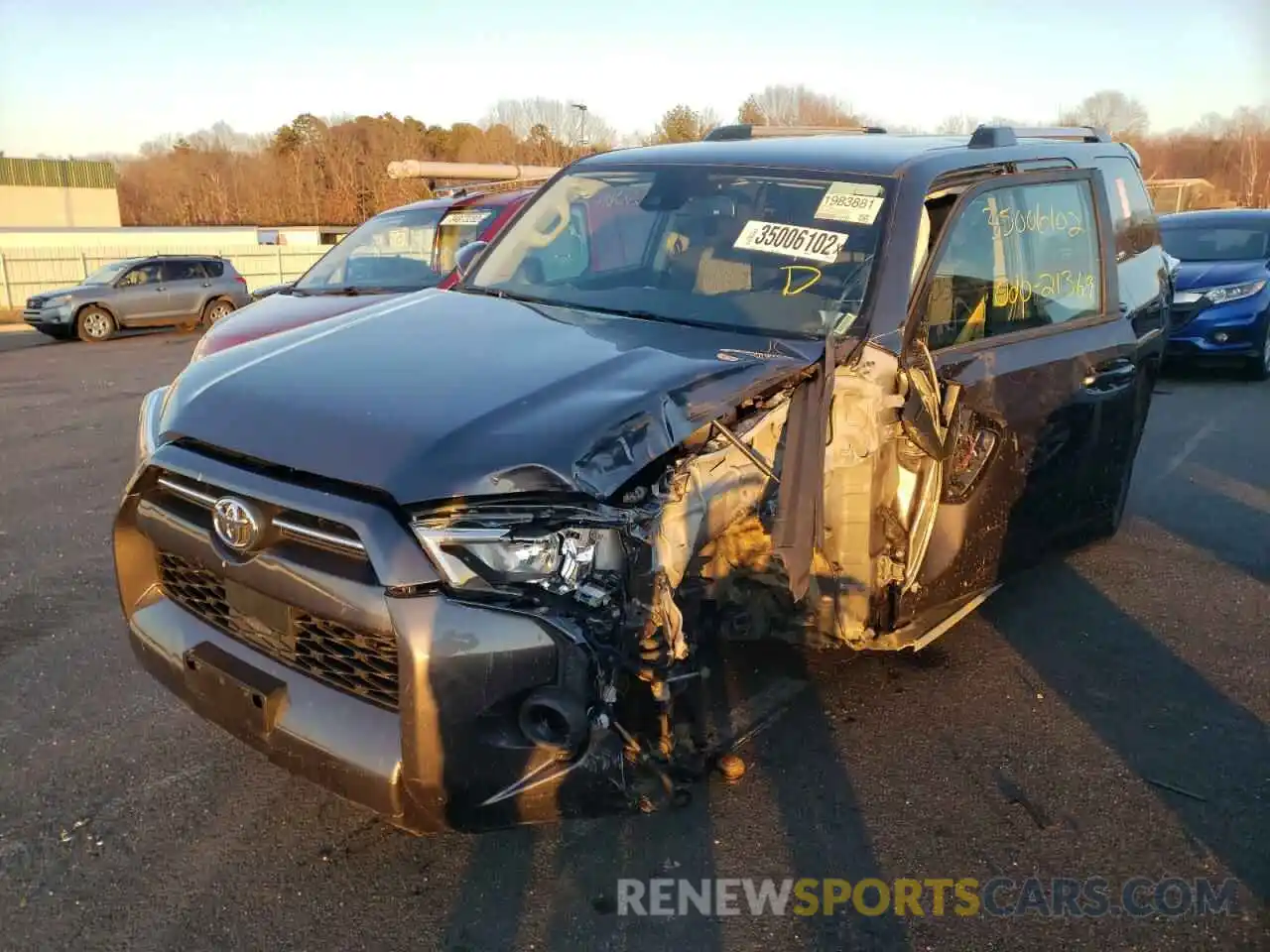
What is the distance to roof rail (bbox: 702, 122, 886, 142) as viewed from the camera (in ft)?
16.1

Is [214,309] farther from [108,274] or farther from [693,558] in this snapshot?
[693,558]

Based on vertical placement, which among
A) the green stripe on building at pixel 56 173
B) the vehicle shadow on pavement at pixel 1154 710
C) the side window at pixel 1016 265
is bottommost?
the vehicle shadow on pavement at pixel 1154 710

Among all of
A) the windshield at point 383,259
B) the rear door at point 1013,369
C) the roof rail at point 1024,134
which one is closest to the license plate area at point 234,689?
the rear door at point 1013,369

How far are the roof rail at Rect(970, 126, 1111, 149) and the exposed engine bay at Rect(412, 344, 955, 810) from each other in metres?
1.34

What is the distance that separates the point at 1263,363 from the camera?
10297 mm

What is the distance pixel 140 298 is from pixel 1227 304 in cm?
1743

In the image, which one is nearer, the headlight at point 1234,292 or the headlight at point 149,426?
the headlight at point 149,426

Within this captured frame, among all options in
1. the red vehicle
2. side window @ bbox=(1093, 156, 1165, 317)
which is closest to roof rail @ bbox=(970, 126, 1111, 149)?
side window @ bbox=(1093, 156, 1165, 317)

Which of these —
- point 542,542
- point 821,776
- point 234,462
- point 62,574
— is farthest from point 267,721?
point 62,574

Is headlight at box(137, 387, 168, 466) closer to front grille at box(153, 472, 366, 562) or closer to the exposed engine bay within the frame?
front grille at box(153, 472, 366, 562)

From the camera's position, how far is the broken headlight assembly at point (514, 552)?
2.29m

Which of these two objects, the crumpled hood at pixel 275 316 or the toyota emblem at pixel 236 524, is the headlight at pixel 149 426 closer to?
the toyota emblem at pixel 236 524

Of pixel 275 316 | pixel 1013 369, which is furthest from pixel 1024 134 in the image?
pixel 275 316
